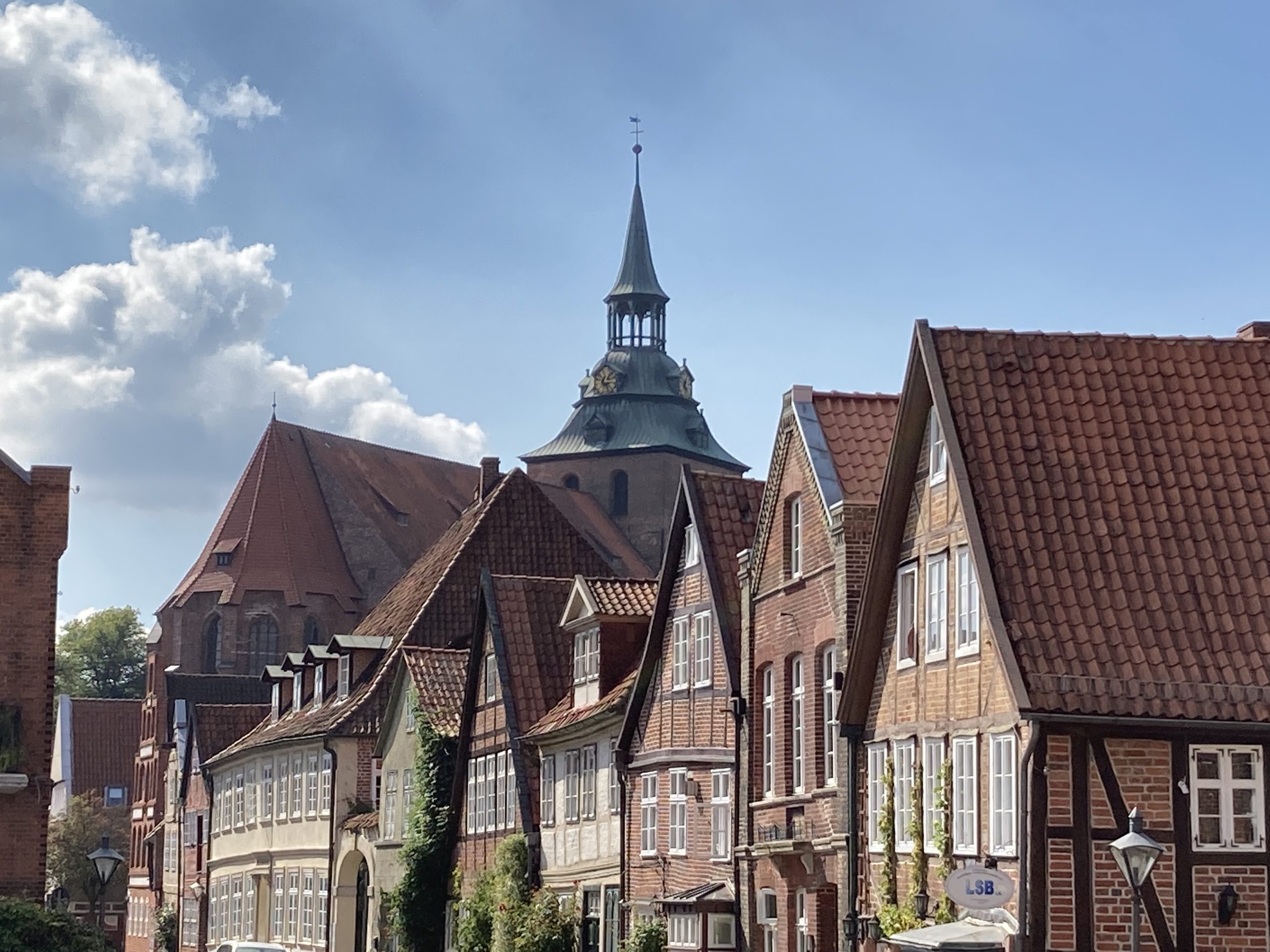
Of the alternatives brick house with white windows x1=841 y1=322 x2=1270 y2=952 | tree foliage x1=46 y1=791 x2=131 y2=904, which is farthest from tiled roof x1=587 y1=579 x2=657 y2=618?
tree foliage x1=46 y1=791 x2=131 y2=904

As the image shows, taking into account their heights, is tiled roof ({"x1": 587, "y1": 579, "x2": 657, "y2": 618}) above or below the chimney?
below

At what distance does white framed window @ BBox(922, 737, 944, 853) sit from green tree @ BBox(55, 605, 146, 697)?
97.1 meters

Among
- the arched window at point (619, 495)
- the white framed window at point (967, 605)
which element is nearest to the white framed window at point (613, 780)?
the white framed window at point (967, 605)

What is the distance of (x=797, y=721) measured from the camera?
30.2 metres

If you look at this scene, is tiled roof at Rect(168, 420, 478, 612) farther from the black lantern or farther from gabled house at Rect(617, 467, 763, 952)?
the black lantern

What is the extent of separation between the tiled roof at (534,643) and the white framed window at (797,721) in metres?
11.0

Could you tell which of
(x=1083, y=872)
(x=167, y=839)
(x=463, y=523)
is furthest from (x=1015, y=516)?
(x=167, y=839)

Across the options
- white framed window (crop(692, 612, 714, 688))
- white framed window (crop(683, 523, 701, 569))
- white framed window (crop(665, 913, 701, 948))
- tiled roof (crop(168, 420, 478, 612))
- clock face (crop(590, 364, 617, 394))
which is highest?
clock face (crop(590, 364, 617, 394))

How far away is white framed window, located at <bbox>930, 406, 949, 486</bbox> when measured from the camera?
2516cm

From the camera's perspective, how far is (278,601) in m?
102

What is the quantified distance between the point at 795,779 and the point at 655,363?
283 feet

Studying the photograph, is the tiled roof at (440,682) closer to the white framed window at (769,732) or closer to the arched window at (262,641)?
the white framed window at (769,732)

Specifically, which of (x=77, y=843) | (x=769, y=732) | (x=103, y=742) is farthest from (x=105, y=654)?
(x=769, y=732)

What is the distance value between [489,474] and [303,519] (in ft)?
144
